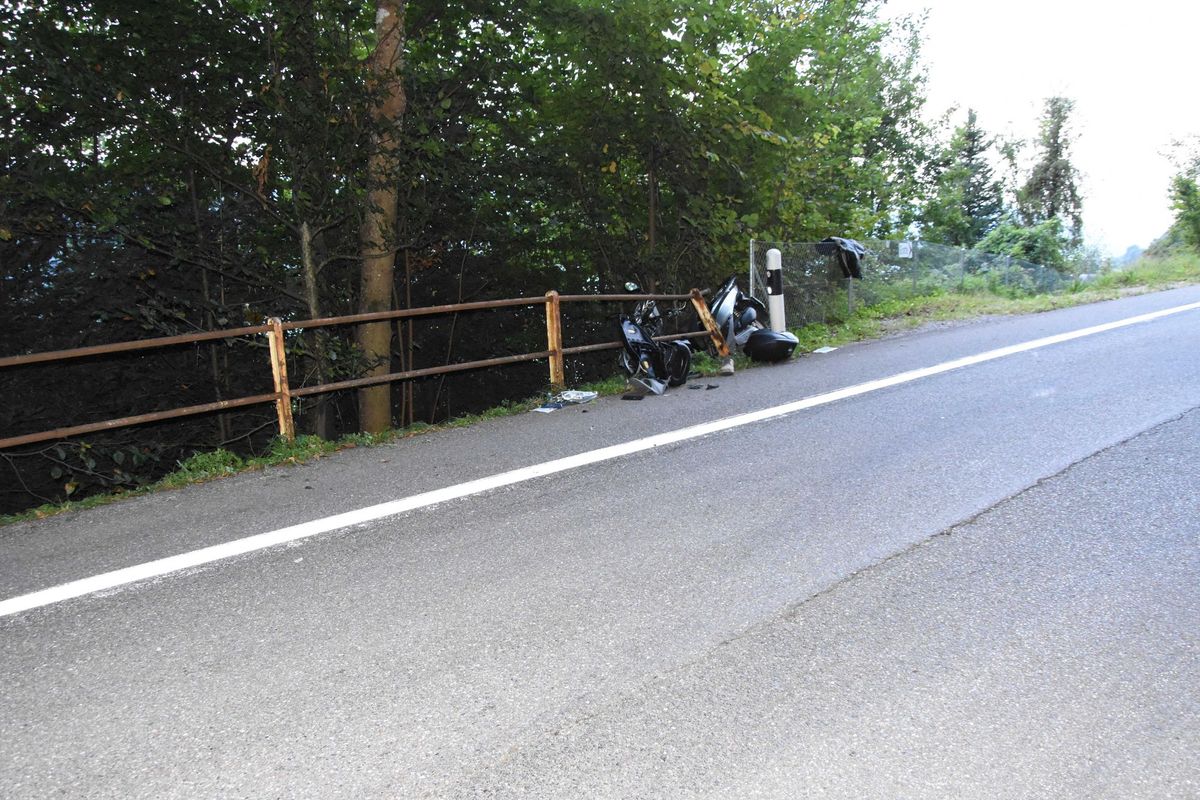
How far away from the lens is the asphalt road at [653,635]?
8.32 feet

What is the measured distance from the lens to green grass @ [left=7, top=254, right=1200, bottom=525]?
6.00 m

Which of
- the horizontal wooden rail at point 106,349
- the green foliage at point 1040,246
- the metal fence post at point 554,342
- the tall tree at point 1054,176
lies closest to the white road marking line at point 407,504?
the horizontal wooden rail at point 106,349

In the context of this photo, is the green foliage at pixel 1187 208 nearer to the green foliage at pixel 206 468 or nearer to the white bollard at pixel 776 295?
the white bollard at pixel 776 295

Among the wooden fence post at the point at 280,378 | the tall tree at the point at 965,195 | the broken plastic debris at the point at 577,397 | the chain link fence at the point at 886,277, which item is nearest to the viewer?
the wooden fence post at the point at 280,378

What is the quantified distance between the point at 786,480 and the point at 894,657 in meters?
2.13

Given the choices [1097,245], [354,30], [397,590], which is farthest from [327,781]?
[1097,245]

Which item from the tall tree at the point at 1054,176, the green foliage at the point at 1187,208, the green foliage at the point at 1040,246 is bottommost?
the green foliage at the point at 1040,246

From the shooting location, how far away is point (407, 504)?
4.99 metres

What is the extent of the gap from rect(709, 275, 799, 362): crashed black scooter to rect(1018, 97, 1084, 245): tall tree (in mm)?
35126

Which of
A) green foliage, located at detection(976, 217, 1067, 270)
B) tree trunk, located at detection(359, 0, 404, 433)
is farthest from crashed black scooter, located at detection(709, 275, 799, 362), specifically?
green foliage, located at detection(976, 217, 1067, 270)

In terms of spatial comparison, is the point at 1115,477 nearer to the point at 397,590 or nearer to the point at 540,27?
the point at 397,590

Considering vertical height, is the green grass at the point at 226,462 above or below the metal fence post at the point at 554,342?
below

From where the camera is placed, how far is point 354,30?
10.8 metres

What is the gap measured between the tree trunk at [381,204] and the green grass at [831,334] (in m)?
1.73
